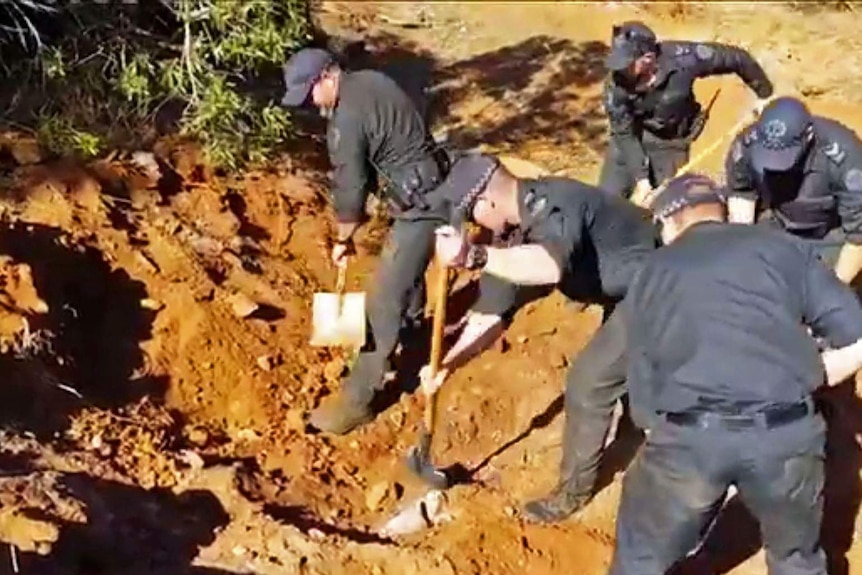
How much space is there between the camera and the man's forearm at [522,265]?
6730 millimetres

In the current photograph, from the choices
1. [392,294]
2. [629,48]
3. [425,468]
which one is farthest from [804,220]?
[425,468]

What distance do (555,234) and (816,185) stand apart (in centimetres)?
141

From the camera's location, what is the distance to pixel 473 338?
8.73 m

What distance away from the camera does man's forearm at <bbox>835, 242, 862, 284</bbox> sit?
25.8 ft

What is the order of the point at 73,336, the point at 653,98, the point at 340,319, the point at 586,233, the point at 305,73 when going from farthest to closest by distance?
the point at 73,336
the point at 653,98
the point at 340,319
the point at 305,73
the point at 586,233

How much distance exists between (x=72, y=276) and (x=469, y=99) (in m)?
4.29

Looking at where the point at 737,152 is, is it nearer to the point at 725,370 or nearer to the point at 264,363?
the point at 725,370

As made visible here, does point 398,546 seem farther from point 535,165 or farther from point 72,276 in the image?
point 535,165

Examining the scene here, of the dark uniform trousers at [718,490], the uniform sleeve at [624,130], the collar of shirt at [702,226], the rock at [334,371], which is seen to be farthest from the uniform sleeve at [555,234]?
the rock at [334,371]

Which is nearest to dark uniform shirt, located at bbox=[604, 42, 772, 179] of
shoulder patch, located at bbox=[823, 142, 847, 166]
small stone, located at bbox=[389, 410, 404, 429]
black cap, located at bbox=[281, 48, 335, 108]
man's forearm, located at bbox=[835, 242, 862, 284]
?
man's forearm, located at bbox=[835, 242, 862, 284]

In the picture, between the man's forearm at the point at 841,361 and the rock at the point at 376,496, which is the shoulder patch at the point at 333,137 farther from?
the man's forearm at the point at 841,361

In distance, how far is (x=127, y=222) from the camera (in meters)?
9.86

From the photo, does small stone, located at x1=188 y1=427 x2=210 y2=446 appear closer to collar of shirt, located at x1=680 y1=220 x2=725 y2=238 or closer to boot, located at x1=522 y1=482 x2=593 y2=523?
boot, located at x1=522 y1=482 x2=593 y2=523

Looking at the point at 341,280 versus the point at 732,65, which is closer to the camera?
the point at 732,65
